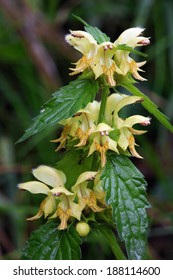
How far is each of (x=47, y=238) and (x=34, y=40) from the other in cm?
140

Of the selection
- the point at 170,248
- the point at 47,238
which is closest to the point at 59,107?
the point at 47,238

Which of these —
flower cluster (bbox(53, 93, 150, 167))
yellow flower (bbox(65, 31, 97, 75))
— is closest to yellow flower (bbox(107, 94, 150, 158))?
flower cluster (bbox(53, 93, 150, 167))

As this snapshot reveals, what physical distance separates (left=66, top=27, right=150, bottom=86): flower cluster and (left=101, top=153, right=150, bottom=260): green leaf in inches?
6.0

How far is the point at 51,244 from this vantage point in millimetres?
1005

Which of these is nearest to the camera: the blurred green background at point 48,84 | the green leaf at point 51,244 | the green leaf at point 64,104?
the green leaf at point 64,104

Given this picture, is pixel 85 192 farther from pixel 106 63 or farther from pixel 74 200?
pixel 106 63

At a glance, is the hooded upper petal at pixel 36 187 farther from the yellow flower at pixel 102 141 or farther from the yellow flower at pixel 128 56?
the yellow flower at pixel 128 56

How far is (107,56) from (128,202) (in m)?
0.26

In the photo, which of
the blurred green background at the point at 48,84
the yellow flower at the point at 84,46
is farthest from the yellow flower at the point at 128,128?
the blurred green background at the point at 48,84

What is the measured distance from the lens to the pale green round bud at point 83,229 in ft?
3.11

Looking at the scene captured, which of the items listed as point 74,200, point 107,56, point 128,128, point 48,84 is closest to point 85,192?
point 74,200

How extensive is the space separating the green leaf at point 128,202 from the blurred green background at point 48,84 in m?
1.00

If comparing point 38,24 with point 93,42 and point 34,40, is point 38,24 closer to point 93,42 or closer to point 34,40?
point 34,40

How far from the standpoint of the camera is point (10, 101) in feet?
7.29
